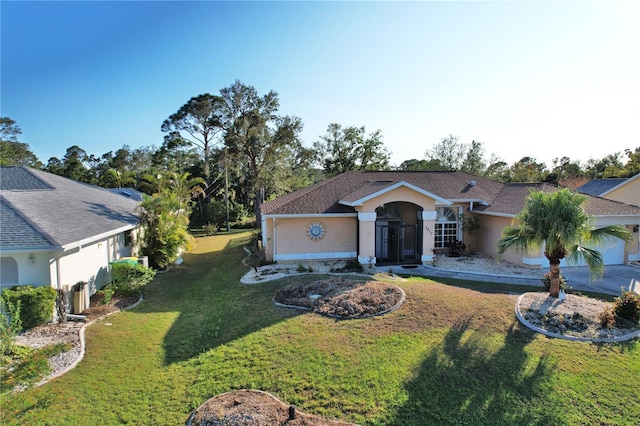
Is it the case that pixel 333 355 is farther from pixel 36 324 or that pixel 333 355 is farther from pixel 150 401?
pixel 36 324

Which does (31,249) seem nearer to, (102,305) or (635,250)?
(102,305)

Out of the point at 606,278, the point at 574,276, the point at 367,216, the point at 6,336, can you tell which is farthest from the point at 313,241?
the point at 606,278

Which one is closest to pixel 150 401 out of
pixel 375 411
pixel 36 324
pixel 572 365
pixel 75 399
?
pixel 75 399

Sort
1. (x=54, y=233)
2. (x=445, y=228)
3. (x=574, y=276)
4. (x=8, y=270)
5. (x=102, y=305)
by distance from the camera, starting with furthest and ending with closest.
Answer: (x=445, y=228)
(x=574, y=276)
(x=102, y=305)
(x=54, y=233)
(x=8, y=270)

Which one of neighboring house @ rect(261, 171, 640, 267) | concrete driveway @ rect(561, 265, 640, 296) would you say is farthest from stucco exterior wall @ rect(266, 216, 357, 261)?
concrete driveway @ rect(561, 265, 640, 296)

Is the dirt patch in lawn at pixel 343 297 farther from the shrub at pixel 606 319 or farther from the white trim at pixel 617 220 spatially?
the white trim at pixel 617 220

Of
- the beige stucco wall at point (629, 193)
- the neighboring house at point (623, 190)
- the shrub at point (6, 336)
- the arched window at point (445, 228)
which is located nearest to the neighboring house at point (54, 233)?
the shrub at point (6, 336)

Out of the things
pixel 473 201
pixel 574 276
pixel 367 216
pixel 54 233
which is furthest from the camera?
pixel 473 201
